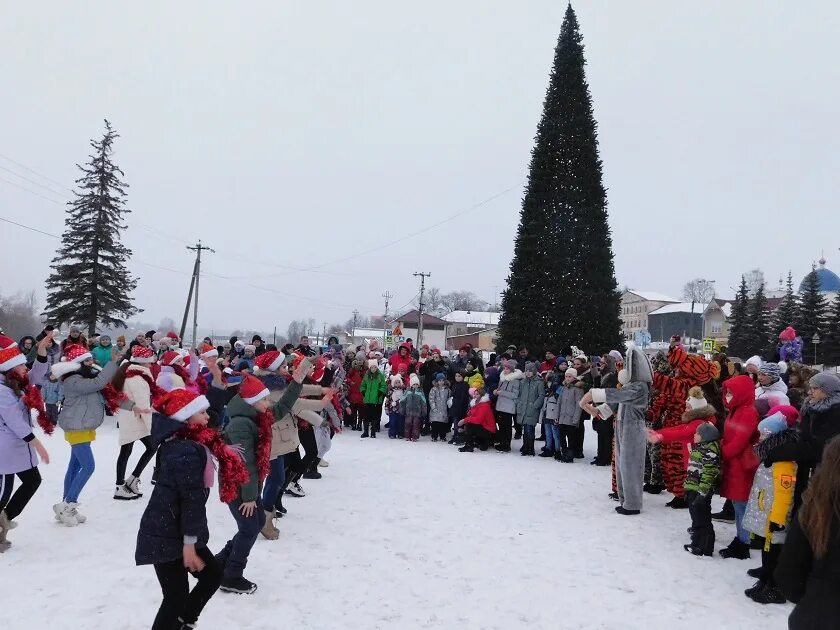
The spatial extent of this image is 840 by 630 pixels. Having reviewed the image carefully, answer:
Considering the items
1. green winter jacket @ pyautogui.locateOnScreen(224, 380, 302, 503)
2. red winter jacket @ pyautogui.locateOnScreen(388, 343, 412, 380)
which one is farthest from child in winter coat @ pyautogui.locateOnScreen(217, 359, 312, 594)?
red winter jacket @ pyautogui.locateOnScreen(388, 343, 412, 380)

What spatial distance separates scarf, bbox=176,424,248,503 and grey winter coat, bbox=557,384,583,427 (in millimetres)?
8484

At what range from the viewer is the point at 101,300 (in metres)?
27.6

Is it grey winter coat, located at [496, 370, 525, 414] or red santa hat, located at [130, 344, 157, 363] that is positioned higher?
red santa hat, located at [130, 344, 157, 363]

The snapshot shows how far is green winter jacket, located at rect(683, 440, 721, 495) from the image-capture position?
642cm

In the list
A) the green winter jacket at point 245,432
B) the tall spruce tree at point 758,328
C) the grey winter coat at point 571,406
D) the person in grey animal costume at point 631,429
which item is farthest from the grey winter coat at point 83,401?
the tall spruce tree at point 758,328

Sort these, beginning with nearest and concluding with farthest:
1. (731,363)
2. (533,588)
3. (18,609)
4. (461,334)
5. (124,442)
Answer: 1. (18,609)
2. (533,588)
3. (124,442)
4. (731,363)
5. (461,334)

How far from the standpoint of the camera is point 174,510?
3770 millimetres

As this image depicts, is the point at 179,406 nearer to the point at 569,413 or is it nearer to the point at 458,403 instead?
the point at 569,413

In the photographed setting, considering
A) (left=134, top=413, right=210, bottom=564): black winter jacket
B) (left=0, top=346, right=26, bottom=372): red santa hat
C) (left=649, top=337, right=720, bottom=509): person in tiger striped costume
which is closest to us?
(left=134, top=413, right=210, bottom=564): black winter jacket

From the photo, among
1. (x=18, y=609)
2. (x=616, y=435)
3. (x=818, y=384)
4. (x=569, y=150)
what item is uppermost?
(x=569, y=150)

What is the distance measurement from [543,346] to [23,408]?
14084 mm

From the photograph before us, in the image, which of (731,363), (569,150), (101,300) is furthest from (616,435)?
(101,300)

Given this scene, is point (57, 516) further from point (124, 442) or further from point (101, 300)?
point (101, 300)

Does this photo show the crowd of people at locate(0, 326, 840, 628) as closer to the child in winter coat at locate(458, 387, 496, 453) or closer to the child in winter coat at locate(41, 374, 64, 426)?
the child in winter coat at locate(458, 387, 496, 453)
